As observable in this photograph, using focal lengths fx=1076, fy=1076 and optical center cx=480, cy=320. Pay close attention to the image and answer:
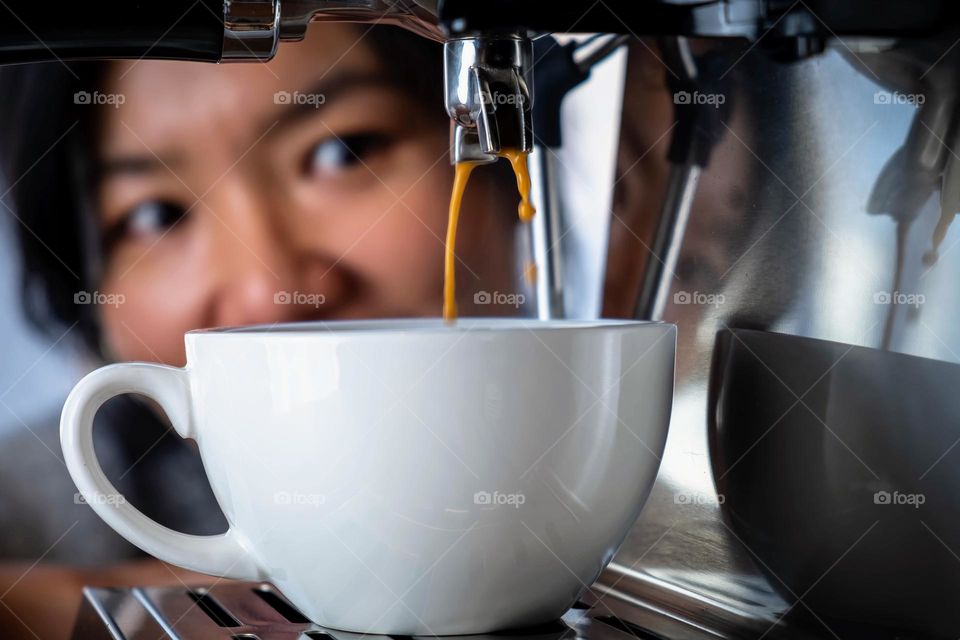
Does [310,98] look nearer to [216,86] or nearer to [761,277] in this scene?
[216,86]

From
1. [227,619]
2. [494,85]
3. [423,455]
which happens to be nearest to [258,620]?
[227,619]

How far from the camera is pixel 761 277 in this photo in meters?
0.42

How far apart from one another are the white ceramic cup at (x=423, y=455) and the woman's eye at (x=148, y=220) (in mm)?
126

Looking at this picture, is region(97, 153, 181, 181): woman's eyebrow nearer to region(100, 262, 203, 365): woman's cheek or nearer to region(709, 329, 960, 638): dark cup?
region(100, 262, 203, 365): woman's cheek

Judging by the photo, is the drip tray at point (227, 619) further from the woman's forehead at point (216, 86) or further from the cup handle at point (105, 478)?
the woman's forehead at point (216, 86)

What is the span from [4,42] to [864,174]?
0.29 meters

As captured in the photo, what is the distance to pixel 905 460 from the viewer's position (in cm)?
37

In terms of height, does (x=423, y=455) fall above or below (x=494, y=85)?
below

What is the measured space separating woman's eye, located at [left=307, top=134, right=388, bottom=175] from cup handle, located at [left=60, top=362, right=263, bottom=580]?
0.52ft

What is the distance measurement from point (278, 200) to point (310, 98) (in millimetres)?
52

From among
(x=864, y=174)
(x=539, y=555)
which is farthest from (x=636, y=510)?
(x=864, y=174)

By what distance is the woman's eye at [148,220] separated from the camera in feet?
1.67

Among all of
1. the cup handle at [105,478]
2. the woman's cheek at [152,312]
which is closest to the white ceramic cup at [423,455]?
the cup handle at [105,478]

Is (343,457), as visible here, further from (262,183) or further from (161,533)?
(262,183)
